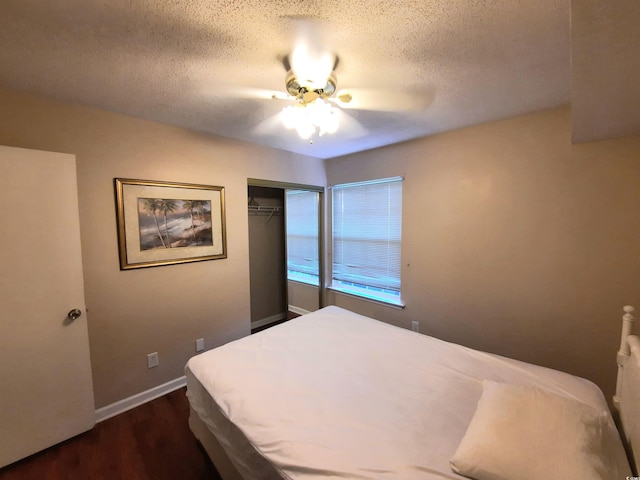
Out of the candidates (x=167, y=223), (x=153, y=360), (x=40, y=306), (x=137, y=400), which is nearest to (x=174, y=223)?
(x=167, y=223)

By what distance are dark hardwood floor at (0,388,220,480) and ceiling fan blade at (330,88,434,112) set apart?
8.44 feet

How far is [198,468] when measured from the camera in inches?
63.5

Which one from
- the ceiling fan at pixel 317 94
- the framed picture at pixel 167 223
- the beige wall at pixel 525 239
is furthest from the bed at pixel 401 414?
the ceiling fan at pixel 317 94

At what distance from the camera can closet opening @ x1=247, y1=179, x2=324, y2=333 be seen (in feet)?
12.2

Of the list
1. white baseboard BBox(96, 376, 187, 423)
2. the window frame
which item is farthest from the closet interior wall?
white baseboard BBox(96, 376, 187, 423)

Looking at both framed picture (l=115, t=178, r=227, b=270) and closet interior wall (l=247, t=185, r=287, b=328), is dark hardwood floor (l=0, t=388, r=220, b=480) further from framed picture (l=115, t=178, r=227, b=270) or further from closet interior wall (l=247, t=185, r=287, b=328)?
closet interior wall (l=247, t=185, r=287, b=328)

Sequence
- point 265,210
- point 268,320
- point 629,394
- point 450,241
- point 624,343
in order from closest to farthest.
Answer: point 629,394 < point 624,343 < point 450,241 < point 265,210 < point 268,320

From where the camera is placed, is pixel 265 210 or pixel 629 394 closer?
pixel 629 394

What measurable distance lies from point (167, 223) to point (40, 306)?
958 mm

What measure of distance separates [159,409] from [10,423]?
33.5 inches

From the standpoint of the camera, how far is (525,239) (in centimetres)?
209

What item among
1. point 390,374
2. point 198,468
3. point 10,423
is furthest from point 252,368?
point 10,423

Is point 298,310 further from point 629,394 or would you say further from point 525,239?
point 629,394

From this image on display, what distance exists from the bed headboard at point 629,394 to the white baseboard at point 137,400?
8.90 ft
